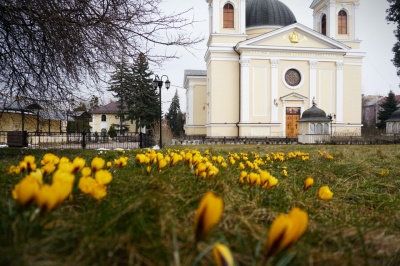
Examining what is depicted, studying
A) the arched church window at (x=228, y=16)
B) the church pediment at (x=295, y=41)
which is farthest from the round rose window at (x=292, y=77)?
the arched church window at (x=228, y=16)

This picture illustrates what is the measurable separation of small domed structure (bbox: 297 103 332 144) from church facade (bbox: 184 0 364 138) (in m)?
5.97

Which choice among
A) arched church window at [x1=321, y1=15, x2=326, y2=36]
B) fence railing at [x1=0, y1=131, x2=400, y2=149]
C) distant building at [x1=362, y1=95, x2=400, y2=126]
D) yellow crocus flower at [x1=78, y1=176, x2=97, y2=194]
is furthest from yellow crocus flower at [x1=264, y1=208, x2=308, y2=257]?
distant building at [x1=362, y1=95, x2=400, y2=126]

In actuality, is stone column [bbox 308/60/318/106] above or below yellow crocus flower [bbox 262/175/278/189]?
above

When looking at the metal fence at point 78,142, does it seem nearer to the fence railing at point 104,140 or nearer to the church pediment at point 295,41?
the fence railing at point 104,140

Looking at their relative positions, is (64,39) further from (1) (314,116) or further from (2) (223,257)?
(1) (314,116)

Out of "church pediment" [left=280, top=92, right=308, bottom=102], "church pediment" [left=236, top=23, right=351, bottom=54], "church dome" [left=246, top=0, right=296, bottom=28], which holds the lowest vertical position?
"church pediment" [left=280, top=92, right=308, bottom=102]

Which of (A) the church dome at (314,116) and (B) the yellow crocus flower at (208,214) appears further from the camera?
(A) the church dome at (314,116)

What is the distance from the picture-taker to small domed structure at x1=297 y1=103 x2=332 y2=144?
21.0 m

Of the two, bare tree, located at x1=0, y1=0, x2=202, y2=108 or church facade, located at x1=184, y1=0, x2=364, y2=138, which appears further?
church facade, located at x1=184, y1=0, x2=364, y2=138

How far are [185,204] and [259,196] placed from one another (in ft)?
2.34

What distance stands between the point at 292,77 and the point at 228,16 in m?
9.09

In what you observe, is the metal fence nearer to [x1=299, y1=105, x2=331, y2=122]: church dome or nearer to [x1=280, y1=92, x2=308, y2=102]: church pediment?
[x1=299, y1=105, x2=331, y2=122]: church dome

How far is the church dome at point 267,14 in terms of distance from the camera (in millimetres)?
33312

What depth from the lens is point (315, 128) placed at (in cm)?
2130
